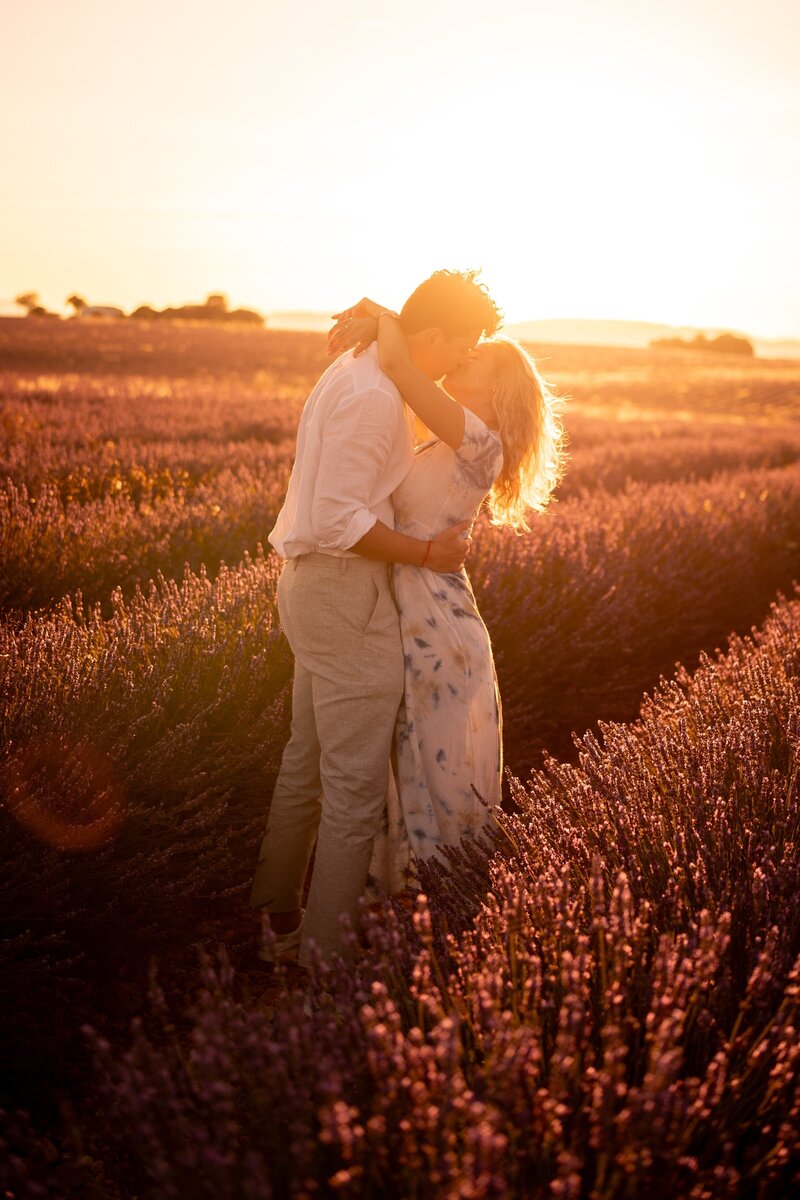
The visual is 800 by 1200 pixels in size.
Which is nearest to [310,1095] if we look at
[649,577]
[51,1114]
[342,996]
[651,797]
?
[342,996]

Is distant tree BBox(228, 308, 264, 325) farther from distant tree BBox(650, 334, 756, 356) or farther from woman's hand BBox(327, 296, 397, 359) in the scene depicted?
woman's hand BBox(327, 296, 397, 359)

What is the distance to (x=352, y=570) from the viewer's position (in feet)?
7.63

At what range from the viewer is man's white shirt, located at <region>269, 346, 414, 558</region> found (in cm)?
212

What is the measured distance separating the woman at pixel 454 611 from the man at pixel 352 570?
2.7 inches

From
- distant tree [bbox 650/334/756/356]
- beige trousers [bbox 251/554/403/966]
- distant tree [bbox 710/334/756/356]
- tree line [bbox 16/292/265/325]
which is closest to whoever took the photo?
beige trousers [bbox 251/554/403/966]

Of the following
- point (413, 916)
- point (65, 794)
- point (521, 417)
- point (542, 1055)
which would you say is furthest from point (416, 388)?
point (542, 1055)

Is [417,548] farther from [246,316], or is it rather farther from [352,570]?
[246,316]

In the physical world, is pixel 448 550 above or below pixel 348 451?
below

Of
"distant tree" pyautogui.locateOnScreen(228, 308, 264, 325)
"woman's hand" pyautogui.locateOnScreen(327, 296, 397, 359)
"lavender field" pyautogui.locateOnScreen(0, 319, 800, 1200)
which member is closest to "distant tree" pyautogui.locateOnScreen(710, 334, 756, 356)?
"distant tree" pyautogui.locateOnScreen(228, 308, 264, 325)

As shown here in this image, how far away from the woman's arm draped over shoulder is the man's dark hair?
7 centimetres

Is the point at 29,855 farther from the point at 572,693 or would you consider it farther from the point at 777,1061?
the point at 572,693

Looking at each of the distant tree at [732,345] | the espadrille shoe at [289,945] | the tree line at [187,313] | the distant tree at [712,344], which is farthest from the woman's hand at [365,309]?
the distant tree at [732,345]

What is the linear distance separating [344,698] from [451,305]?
3.30ft

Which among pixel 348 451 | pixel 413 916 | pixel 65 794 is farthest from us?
pixel 65 794
